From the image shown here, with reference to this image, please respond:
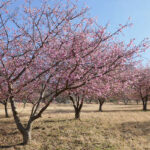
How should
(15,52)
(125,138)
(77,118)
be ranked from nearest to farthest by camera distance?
(15,52), (125,138), (77,118)

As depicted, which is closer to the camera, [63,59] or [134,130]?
[63,59]

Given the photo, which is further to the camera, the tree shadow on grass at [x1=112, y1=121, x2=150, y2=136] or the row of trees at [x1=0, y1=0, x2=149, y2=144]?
the tree shadow on grass at [x1=112, y1=121, x2=150, y2=136]

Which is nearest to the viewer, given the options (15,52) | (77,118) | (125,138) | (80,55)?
(80,55)

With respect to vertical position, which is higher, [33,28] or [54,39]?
[33,28]

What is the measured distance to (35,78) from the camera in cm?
593

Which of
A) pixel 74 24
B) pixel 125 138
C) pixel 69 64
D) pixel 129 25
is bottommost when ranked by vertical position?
pixel 125 138

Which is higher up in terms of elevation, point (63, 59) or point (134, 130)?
point (63, 59)

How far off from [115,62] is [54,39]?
8.83 ft

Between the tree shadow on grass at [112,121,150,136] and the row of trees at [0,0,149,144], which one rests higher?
the row of trees at [0,0,149,144]

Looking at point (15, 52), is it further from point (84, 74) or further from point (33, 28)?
point (84, 74)

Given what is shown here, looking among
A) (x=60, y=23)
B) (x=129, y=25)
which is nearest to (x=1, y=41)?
(x=60, y=23)

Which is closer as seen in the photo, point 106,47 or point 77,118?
point 106,47

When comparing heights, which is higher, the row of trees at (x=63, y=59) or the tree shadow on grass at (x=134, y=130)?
the row of trees at (x=63, y=59)

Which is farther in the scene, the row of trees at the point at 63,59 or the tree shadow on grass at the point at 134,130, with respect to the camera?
the tree shadow on grass at the point at 134,130
